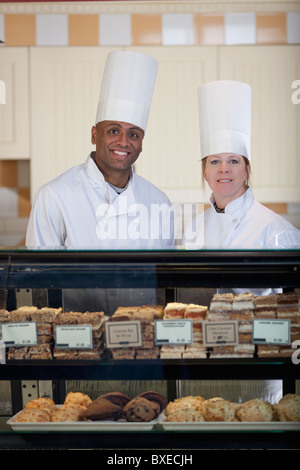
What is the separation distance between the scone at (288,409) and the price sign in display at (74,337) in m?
0.50

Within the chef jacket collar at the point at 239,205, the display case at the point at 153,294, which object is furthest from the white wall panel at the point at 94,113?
the display case at the point at 153,294

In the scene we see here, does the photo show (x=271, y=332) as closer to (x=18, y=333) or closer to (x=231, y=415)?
(x=231, y=415)

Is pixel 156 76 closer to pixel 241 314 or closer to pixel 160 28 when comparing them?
pixel 160 28

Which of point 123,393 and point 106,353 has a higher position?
point 106,353

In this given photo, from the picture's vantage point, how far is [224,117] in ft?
5.66

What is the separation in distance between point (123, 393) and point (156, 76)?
1011mm

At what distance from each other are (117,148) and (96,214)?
220mm

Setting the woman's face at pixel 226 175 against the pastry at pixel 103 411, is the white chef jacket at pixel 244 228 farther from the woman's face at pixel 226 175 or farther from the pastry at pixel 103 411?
the pastry at pixel 103 411

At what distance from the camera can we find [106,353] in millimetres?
1396

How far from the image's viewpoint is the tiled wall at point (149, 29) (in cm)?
189


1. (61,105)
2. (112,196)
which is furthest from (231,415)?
(61,105)

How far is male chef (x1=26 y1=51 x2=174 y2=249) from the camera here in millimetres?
1715
